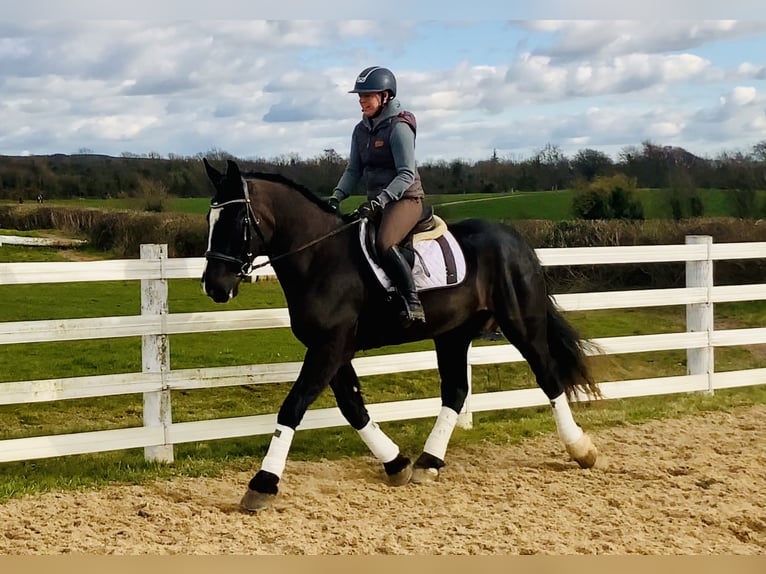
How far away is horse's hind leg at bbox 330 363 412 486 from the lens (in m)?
4.89

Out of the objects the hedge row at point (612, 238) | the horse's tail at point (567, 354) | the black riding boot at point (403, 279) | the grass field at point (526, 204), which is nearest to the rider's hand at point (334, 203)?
the black riding boot at point (403, 279)

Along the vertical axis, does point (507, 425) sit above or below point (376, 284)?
below

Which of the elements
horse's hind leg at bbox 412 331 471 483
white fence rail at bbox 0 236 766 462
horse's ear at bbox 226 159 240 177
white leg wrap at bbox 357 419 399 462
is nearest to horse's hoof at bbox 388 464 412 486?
white leg wrap at bbox 357 419 399 462

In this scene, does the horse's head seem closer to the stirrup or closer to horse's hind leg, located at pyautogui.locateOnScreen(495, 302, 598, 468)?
the stirrup

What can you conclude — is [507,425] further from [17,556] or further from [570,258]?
[17,556]

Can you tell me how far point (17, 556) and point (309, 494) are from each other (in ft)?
5.42

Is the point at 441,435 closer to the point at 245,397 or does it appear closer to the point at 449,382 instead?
the point at 449,382

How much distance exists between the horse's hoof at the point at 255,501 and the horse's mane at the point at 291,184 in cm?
172

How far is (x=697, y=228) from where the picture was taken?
15.2 metres

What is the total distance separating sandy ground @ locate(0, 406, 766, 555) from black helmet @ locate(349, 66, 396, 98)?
244 centimetres

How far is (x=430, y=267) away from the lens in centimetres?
483

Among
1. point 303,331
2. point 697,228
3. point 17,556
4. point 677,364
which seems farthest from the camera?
point 697,228

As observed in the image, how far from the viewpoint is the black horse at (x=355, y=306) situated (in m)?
4.38

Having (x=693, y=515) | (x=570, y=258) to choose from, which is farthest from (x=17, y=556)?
(x=570, y=258)
